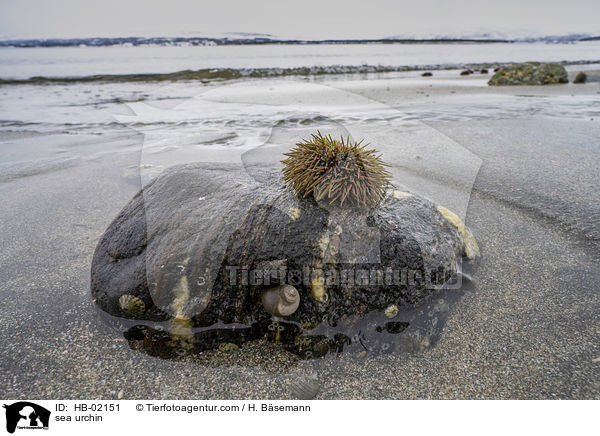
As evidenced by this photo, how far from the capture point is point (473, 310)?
2.67 meters

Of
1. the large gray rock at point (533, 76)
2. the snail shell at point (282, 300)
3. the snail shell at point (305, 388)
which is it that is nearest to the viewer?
the snail shell at point (305, 388)

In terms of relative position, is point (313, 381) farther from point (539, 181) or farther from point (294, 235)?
point (539, 181)

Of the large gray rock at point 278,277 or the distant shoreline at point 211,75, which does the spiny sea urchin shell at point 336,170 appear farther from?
the distant shoreline at point 211,75

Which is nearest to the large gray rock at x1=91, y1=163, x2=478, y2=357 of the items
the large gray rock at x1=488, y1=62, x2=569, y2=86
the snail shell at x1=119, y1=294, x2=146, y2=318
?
the snail shell at x1=119, y1=294, x2=146, y2=318

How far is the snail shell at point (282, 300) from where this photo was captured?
2.20m

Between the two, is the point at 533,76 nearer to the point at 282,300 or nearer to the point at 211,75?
the point at 211,75

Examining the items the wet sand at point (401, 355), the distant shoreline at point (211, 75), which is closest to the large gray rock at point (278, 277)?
the wet sand at point (401, 355)

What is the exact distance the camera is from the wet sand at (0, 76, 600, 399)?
7.00ft

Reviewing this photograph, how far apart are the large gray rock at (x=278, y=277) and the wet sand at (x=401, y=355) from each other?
0.15m

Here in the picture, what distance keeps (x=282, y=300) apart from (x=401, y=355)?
90 centimetres

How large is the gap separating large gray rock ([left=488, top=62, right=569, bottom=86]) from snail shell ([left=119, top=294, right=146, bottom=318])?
1887 cm

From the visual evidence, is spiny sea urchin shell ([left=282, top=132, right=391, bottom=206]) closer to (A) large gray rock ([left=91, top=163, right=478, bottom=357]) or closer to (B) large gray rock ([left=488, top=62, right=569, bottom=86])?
(A) large gray rock ([left=91, top=163, right=478, bottom=357])

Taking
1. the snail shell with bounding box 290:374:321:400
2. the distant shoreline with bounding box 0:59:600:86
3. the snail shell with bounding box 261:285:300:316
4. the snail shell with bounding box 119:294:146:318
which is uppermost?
the distant shoreline with bounding box 0:59:600:86

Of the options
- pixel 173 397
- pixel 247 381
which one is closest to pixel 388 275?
pixel 247 381
